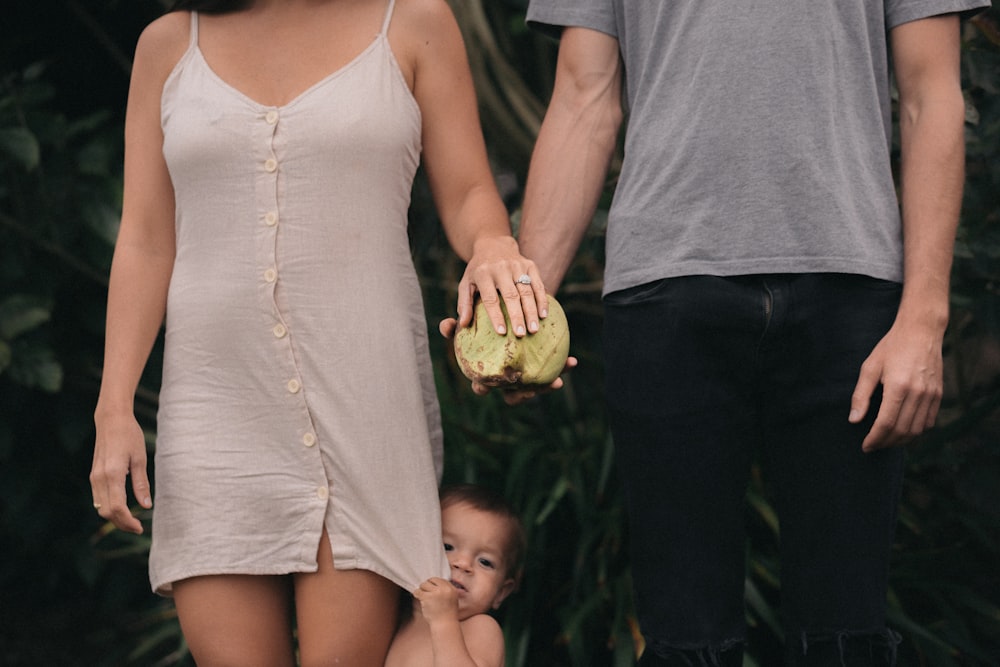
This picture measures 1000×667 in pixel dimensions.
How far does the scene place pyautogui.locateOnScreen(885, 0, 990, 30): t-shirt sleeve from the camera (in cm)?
171

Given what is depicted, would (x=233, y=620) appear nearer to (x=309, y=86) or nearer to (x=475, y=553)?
(x=475, y=553)

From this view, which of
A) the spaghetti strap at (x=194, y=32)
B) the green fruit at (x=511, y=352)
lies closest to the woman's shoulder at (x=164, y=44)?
the spaghetti strap at (x=194, y=32)

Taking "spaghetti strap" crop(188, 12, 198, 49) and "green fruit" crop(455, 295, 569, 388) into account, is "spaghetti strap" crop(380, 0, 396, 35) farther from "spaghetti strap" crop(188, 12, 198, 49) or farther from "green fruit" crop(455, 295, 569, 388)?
"green fruit" crop(455, 295, 569, 388)

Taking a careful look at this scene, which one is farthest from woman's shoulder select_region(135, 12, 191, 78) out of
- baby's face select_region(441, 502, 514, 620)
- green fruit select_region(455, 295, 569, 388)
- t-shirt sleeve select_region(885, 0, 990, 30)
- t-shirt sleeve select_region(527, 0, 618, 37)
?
t-shirt sleeve select_region(885, 0, 990, 30)

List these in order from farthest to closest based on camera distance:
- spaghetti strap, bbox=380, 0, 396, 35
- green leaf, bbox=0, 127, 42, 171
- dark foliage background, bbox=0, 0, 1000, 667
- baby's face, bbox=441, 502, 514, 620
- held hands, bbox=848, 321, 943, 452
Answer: green leaf, bbox=0, 127, 42, 171, dark foliage background, bbox=0, 0, 1000, 667, baby's face, bbox=441, 502, 514, 620, spaghetti strap, bbox=380, 0, 396, 35, held hands, bbox=848, 321, 943, 452

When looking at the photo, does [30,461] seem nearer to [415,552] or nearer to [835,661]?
[415,552]

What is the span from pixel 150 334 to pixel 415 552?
0.56 m

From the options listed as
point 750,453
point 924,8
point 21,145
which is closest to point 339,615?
point 750,453

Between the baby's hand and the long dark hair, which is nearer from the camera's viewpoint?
the baby's hand

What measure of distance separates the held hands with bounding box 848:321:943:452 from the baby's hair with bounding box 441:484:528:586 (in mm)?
689

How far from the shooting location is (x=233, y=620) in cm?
175

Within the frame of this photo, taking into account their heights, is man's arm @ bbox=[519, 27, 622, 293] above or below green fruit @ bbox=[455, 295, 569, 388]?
above

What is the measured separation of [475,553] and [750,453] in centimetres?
56

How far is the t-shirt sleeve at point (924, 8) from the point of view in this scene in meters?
1.71
